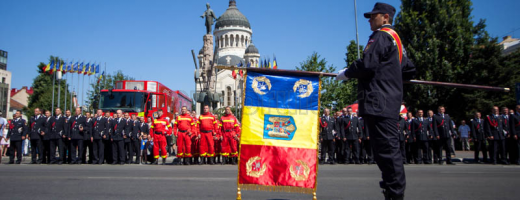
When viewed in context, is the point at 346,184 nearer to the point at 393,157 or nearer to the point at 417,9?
the point at 393,157

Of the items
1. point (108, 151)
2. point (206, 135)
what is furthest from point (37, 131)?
point (206, 135)

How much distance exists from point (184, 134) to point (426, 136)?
8625 millimetres

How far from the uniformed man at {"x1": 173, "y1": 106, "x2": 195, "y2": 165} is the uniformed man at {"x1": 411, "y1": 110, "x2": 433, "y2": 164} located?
812 cm

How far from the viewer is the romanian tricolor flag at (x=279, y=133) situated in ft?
14.9

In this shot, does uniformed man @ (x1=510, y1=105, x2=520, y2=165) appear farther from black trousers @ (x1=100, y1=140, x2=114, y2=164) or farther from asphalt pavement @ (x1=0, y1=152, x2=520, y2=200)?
black trousers @ (x1=100, y1=140, x2=114, y2=164)

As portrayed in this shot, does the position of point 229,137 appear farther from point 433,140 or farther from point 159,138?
point 433,140

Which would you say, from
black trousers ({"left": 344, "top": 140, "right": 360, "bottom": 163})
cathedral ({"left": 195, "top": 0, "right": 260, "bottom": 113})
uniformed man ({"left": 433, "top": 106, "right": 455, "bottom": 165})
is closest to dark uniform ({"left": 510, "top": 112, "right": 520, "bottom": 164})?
uniformed man ({"left": 433, "top": 106, "right": 455, "bottom": 165})

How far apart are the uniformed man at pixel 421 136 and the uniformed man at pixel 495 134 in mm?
2082

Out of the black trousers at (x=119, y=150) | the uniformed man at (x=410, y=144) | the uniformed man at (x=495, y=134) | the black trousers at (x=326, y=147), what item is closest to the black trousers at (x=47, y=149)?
the black trousers at (x=119, y=150)

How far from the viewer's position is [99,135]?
13797 millimetres

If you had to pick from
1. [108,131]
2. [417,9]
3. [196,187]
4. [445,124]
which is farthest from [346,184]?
[417,9]

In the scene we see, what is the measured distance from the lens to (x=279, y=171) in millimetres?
4559

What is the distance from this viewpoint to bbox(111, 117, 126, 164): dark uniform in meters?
13.8

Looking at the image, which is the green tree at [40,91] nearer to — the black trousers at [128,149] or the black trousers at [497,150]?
the black trousers at [128,149]
